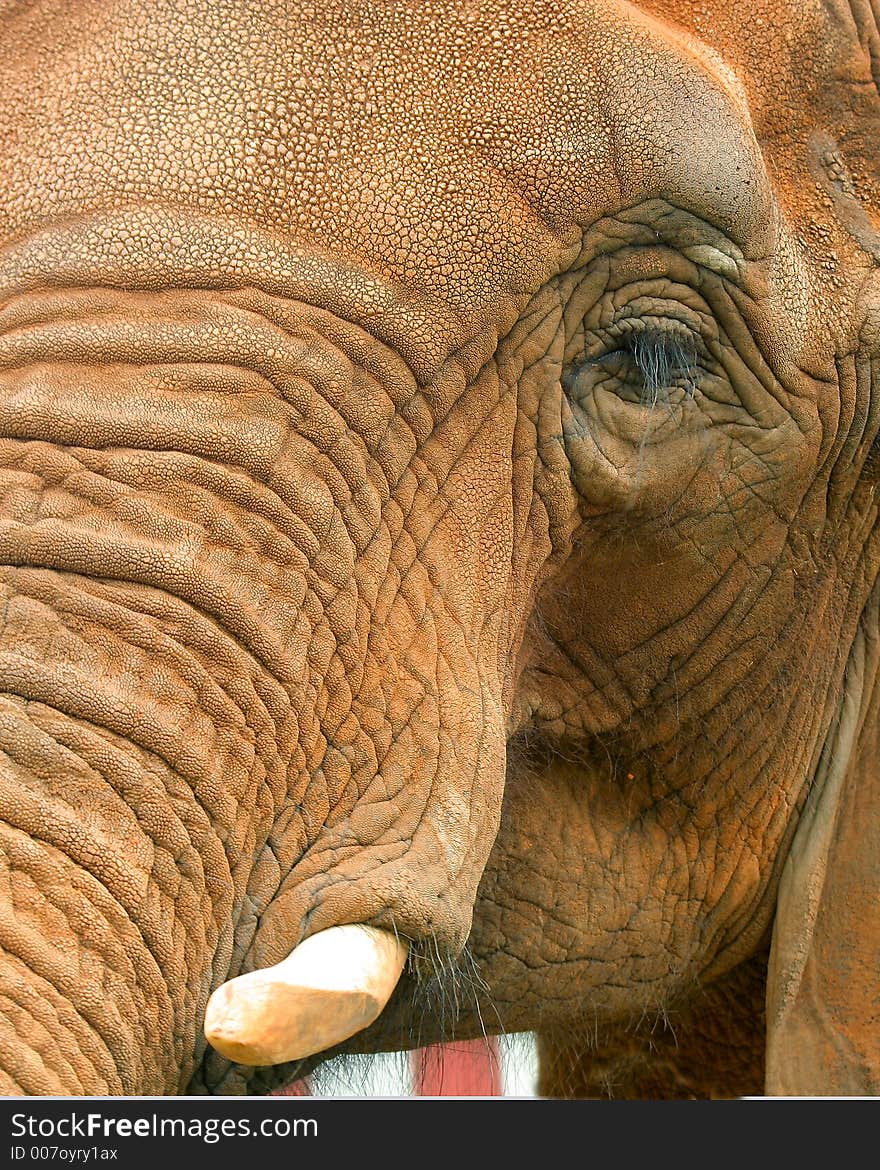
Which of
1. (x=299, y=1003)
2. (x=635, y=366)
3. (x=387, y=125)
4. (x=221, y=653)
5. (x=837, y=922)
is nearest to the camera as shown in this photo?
(x=299, y=1003)

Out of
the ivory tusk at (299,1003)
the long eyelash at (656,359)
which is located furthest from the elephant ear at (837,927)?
the ivory tusk at (299,1003)

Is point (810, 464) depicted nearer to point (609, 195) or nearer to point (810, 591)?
point (810, 591)

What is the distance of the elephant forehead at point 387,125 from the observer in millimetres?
1672

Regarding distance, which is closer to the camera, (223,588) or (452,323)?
(223,588)

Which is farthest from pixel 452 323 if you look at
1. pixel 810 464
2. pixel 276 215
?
pixel 810 464

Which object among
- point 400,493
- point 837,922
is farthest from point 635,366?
point 837,922

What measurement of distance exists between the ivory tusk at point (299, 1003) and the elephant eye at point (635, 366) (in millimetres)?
641

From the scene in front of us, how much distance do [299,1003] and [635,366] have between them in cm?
79

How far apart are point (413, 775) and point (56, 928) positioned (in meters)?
0.42

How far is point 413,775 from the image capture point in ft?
5.73

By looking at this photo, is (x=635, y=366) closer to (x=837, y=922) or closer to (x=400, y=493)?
(x=400, y=493)

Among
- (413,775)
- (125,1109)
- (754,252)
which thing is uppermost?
(754,252)

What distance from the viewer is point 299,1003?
57.2 inches

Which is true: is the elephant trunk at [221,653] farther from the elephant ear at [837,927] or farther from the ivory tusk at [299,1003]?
the elephant ear at [837,927]
